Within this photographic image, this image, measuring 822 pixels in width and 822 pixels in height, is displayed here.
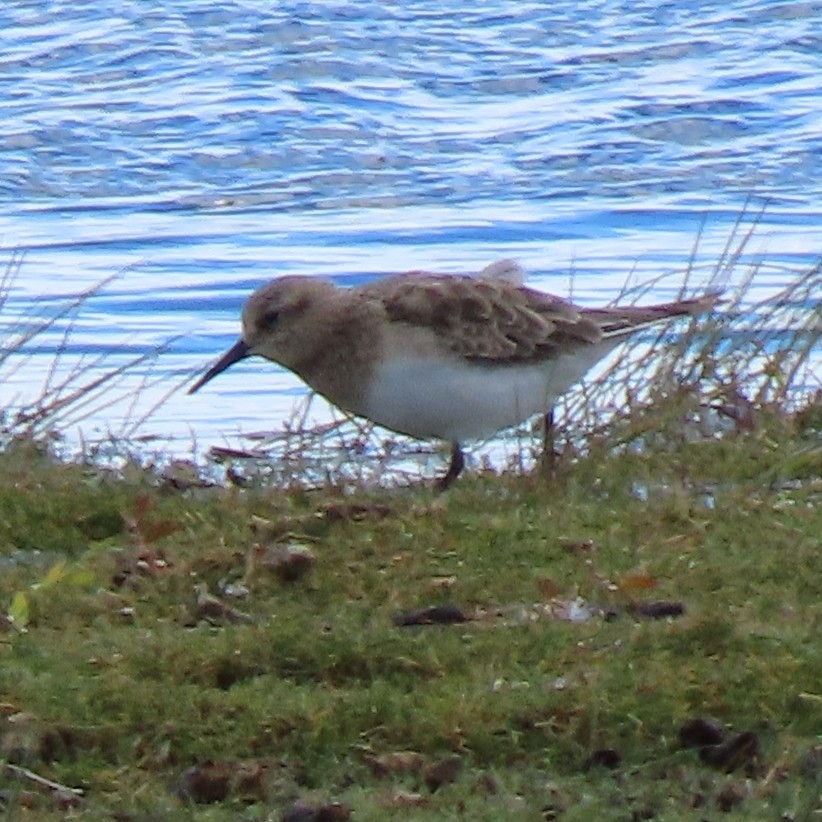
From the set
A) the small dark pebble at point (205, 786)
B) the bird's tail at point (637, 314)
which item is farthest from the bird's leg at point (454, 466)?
the small dark pebble at point (205, 786)

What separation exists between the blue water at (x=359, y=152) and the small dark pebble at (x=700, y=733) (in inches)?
192

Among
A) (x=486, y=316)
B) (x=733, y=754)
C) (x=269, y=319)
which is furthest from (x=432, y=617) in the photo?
(x=269, y=319)

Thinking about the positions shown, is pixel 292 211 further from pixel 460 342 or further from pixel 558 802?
pixel 558 802

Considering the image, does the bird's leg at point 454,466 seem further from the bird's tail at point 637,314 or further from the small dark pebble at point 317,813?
the small dark pebble at point 317,813

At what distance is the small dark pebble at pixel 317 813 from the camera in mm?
4336

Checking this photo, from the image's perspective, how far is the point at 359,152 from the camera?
51.3 ft

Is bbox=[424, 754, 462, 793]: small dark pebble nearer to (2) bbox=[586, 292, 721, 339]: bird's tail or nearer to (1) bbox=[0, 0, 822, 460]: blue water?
(2) bbox=[586, 292, 721, 339]: bird's tail

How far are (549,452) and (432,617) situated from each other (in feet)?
6.21

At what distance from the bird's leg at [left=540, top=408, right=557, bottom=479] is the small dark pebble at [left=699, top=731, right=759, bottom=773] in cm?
237

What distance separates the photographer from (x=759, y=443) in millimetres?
7422

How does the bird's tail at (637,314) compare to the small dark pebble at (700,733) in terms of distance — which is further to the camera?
the bird's tail at (637,314)

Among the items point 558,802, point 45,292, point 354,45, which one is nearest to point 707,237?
point 45,292

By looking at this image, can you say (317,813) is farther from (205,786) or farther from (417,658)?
(417,658)

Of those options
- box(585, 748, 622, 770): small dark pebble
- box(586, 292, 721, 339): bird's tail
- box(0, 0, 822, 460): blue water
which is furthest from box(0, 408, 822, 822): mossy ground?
box(0, 0, 822, 460): blue water
